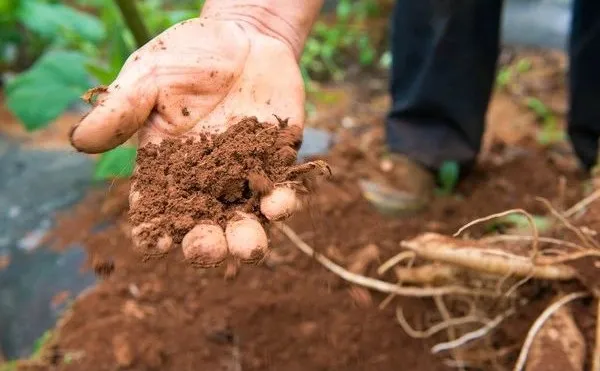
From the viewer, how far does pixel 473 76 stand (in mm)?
1600

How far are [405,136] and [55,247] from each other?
948mm

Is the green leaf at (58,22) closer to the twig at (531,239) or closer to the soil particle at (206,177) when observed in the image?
the soil particle at (206,177)

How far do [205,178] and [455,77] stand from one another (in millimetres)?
878

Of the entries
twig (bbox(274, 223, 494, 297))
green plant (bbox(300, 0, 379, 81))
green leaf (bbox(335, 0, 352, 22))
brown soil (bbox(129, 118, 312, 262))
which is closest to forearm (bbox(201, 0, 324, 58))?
brown soil (bbox(129, 118, 312, 262))

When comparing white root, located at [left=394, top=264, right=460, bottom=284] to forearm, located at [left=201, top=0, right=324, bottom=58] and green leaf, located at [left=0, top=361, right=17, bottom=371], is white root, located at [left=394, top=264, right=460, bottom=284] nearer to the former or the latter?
forearm, located at [left=201, top=0, right=324, bottom=58]

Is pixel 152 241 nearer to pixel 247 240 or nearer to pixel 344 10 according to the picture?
pixel 247 240

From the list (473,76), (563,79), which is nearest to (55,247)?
(473,76)

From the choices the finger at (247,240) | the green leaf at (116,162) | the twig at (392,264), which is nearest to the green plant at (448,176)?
the twig at (392,264)

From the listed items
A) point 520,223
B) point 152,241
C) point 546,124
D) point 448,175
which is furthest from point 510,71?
point 152,241

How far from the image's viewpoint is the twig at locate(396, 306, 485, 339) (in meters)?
1.18

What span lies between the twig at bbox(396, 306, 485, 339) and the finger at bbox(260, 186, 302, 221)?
1.44 ft

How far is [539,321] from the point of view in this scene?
1.06 meters

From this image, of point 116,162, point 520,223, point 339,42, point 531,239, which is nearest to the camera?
point 531,239

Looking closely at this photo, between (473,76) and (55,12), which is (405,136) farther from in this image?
(55,12)
